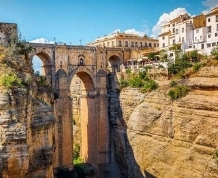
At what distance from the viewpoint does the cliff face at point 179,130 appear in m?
22.1

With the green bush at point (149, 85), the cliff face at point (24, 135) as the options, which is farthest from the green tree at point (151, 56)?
the cliff face at point (24, 135)

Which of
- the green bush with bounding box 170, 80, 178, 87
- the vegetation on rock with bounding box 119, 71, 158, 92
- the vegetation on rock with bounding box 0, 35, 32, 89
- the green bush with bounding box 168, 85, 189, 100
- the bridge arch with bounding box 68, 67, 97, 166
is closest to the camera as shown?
the vegetation on rock with bounding box 0, 35, 32, 89

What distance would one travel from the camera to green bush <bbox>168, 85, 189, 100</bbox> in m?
24.8

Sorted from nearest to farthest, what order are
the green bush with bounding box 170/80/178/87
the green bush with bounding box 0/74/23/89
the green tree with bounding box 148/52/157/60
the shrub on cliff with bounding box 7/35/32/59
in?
the green bush with bounding box 0/74/23/89 < the shrub on cliff with bounding box 7/35/32/59 < the green bush with bounding box 170/80/178/87 < the green tree with bounding box 148/52/157/60

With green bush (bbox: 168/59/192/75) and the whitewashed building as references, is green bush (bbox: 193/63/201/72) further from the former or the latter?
the whitewashed building

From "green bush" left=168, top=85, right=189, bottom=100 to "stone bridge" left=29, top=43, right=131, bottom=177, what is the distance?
9101mm

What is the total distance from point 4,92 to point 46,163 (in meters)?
2.93

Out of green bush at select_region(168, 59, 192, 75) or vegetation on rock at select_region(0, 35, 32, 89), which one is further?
green bush at select_region(168, 59, 192, 75)

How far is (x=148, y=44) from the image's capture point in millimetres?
47125

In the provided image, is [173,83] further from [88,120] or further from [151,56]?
[88,120]

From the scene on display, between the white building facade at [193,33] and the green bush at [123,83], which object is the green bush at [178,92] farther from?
the white building facade at [193,33]

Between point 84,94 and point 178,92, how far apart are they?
11143mm

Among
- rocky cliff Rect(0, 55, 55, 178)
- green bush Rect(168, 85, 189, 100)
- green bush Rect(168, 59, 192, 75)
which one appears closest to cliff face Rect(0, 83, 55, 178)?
rocky cliff Rect(0, 55, 55, 178)

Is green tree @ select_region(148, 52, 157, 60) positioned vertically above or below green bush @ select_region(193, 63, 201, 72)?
above
